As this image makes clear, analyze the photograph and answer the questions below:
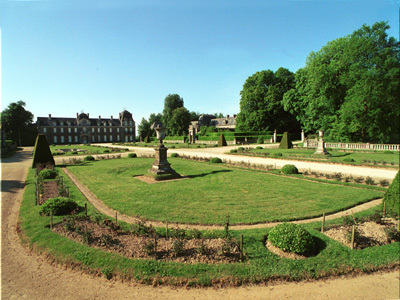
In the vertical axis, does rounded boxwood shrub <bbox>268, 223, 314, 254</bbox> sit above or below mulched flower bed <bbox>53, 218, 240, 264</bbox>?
above

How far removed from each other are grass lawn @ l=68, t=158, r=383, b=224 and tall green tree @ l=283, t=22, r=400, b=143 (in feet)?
74.6

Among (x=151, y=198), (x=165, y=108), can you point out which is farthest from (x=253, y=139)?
(x=151, y=198)

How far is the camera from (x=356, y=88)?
100 ft

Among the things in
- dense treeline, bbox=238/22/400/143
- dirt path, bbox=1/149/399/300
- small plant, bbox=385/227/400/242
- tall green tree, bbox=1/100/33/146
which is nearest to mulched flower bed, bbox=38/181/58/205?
dirt path, bbox=1/149/399/300

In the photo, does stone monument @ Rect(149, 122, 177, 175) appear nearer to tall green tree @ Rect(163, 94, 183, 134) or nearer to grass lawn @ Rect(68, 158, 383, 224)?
grass lawn @ Rect(68, 158, 383, 224)

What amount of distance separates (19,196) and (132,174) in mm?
7234

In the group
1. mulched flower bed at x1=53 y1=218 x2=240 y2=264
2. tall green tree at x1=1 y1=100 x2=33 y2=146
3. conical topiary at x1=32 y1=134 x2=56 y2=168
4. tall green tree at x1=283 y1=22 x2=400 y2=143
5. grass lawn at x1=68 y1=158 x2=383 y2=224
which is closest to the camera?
mulched flower bed at x1=53 y1=218 x2=240 y2=264

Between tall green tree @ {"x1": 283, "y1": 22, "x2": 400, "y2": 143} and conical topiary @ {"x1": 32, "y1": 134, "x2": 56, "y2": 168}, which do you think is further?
tall green tree @ {"x1": 283, "y1": 22, "x2": 400, "y2": 143}

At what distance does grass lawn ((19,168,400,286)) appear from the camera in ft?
18.1

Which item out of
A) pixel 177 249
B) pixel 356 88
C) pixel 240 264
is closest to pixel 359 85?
pixel 356 88

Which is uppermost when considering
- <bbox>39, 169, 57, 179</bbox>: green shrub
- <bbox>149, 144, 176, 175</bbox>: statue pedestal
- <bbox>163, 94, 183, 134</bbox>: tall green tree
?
<bbox>163, 94, 183, 134</bbox>: tall green tree

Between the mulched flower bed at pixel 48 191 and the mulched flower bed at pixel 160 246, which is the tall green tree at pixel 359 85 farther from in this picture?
the mulched flower bed at pixel 48 191

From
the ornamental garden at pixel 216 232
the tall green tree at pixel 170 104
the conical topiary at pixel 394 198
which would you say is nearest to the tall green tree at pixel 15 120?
the tall green tree at pixel 170 104

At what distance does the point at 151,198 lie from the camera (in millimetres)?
11602
